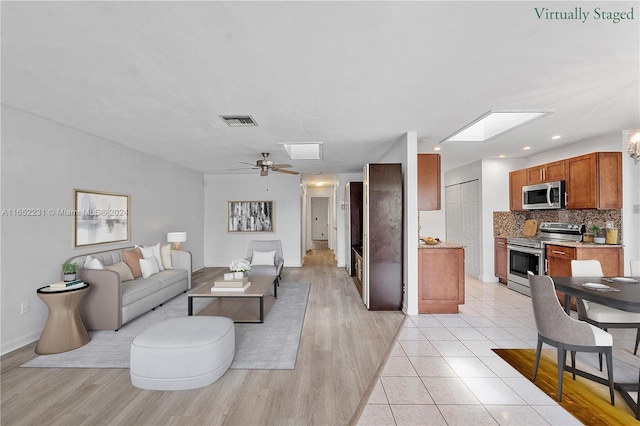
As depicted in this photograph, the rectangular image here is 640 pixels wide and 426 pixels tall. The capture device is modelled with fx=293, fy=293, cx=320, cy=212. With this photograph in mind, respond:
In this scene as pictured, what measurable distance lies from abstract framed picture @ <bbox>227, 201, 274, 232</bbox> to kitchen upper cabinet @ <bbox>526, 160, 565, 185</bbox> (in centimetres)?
594

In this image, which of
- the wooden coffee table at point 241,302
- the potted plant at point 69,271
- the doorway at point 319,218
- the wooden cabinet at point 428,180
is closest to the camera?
the potted plant at point 69,271

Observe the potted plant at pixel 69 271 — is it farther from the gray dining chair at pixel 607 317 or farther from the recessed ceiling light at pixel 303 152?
the gray dining chair at pixel 607 317

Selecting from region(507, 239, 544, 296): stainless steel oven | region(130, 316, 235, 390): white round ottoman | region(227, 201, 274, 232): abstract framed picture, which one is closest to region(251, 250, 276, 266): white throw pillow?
region(227, 201, 274, 232): abstract framed picture

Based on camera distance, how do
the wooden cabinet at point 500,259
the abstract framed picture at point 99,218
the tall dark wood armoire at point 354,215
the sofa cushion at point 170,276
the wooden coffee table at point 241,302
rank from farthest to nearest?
the tall dark wood armoire at point 354,215 < the wooden cabinet at point 500,259 < the sofa cushion at point 170,276 < the abstract framed picture at point 99,218 < the wooden coffee table at point 241,302

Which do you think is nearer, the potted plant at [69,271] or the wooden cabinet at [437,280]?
the potted plant at [69,271]

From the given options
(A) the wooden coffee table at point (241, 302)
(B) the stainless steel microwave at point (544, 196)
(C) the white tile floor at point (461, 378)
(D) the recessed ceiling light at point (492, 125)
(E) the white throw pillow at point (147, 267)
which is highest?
(D) the recessed ceiling light at point (492, 125)

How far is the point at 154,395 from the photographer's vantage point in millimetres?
2328

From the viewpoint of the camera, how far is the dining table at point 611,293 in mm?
2123

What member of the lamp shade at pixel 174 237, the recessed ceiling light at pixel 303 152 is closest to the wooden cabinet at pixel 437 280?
the recessed ceiling light at pixel 303 152

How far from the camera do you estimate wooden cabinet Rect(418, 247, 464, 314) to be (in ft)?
14.0

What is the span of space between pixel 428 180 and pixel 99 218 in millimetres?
5011

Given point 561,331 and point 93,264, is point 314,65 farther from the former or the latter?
point 93,264

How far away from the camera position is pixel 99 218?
441 centimetres

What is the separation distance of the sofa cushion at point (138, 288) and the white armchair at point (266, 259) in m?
1.57
